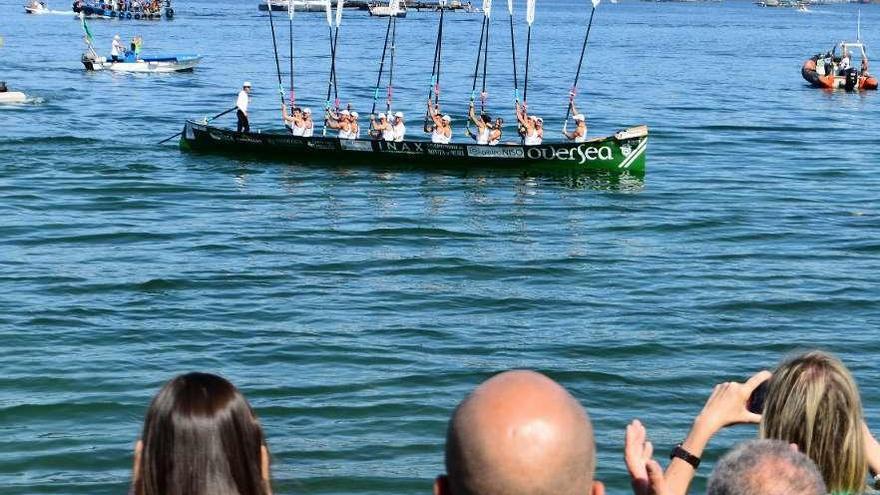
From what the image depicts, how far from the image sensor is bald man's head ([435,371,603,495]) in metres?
3.09

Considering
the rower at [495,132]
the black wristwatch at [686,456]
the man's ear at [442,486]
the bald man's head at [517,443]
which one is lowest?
the rower at [495,132]

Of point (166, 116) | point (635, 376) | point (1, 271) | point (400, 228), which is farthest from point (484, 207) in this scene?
point (166, 116)

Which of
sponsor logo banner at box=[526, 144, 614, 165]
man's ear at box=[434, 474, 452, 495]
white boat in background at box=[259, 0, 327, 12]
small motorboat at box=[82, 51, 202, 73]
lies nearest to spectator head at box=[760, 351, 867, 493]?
man's ear at box=[434, 474, 452, 495]

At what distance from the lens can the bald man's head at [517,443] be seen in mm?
3094

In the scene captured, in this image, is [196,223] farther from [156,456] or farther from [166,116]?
[156,456]

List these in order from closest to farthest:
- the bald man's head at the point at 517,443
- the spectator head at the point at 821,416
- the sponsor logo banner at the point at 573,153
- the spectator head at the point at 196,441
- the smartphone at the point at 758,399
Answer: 1. the bald man's head at the point at 517,443
2. the spectator head at the point at 196,441
3. the spectator head at the point at 821,416
4. the smartphone at the point at 758,399
5. the sponsor logo banner at the point at 573,153

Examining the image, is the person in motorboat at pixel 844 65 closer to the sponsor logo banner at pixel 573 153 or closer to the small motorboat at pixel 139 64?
the small motorboat at pixel 139 64

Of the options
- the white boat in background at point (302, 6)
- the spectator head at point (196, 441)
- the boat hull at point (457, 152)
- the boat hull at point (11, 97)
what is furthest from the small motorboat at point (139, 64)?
the white boat in background at point (302, 6)

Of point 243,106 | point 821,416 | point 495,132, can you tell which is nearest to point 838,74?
point 495,132

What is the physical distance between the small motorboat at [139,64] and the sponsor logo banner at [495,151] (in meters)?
34.0

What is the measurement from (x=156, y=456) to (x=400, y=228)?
74.9 feet

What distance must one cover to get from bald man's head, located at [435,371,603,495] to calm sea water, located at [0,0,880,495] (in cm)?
907

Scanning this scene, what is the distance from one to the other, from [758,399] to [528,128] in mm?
26237

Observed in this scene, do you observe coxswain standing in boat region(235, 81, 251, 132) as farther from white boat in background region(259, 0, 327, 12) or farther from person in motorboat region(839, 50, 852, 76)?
white boat in background region(259, 0, 327, 12)
